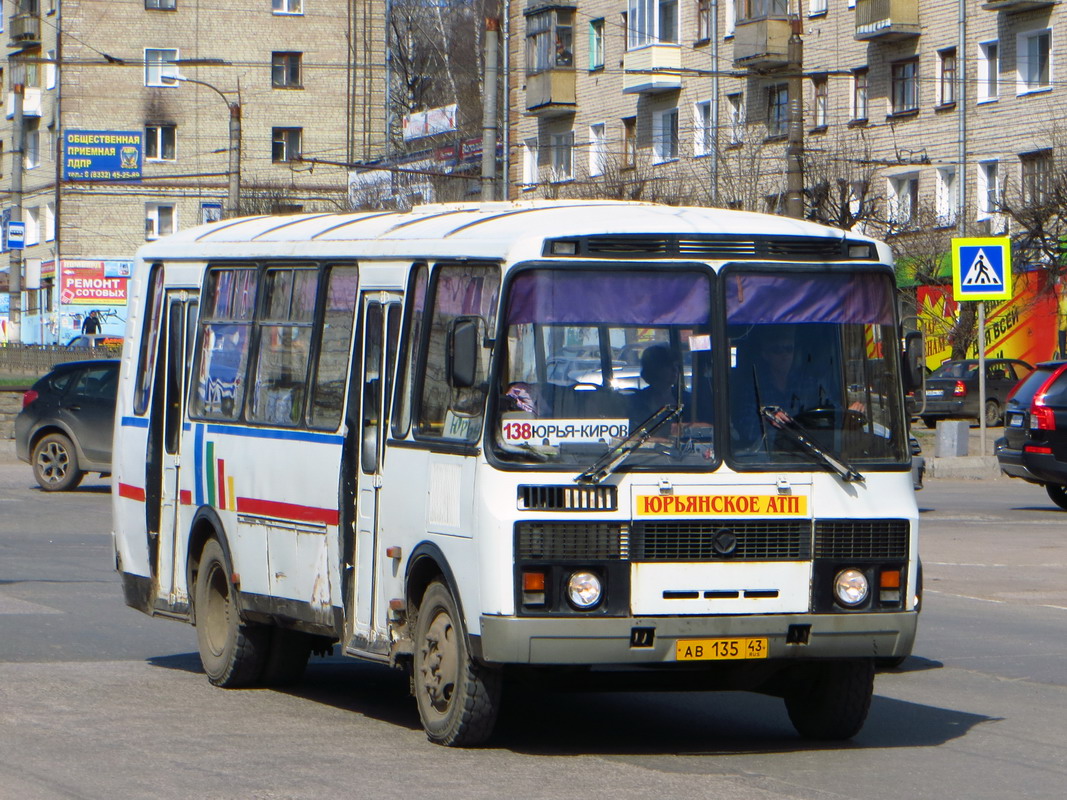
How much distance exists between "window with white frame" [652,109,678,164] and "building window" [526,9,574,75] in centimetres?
502

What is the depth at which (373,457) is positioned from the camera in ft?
29.8

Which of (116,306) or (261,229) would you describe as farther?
(116,306)

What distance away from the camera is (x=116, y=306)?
240ft

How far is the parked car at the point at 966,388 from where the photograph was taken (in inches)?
1676

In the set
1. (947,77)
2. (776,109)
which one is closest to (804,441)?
(947,77)

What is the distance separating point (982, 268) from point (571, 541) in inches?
824

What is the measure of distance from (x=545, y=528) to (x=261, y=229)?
11.1 feet

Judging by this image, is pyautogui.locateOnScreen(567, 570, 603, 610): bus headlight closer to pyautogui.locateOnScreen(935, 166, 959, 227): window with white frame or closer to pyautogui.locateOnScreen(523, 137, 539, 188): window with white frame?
pyautogui.locateOnScreen(935, 166, 959, 227): window with white frame

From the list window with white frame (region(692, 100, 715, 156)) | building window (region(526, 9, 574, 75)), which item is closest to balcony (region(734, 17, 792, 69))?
window with white frame (region(692, 100, 715, 156))

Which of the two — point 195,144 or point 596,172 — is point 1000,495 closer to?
point 596,172

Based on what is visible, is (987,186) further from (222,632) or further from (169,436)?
(222,632)

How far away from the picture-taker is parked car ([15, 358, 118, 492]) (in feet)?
82.5

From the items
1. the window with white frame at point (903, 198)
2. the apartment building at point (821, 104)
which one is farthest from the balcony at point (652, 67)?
the window with white frame at point (903, 198)

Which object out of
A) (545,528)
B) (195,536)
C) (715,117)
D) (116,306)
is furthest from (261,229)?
(116,306)
